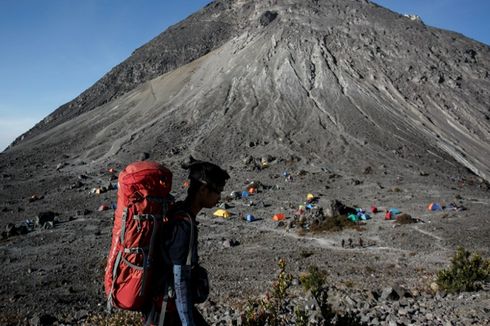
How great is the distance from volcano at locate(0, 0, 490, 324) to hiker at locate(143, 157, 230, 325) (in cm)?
1944

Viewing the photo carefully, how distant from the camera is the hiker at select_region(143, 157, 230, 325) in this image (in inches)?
121

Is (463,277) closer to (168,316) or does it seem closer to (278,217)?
(168,316)

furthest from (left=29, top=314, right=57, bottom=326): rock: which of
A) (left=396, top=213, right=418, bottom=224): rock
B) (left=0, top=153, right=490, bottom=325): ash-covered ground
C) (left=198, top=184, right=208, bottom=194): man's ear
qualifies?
(left=396, top=213, right=418, bottom=224): rock

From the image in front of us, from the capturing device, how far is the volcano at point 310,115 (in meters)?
34.6

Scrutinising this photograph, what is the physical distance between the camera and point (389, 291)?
9117 millimetres

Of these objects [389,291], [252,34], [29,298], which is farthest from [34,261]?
[252,34]

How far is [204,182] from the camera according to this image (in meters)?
3.37

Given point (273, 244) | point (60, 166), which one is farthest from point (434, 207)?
point (60, 166)

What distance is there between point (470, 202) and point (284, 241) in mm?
13849

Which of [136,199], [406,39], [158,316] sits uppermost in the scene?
[406,39]

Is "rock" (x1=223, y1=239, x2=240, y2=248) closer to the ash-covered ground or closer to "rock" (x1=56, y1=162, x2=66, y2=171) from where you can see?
the ash-covered ground

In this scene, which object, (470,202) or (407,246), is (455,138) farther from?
(407,246)

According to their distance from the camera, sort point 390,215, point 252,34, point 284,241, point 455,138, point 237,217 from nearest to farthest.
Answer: point 284,241 → point 390,215 → point 237,217 → point 455,138 → point 252,34

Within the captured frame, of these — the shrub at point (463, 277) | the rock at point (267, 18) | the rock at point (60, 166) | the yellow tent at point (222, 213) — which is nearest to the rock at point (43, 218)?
the yellow tent at point (222, 213)
